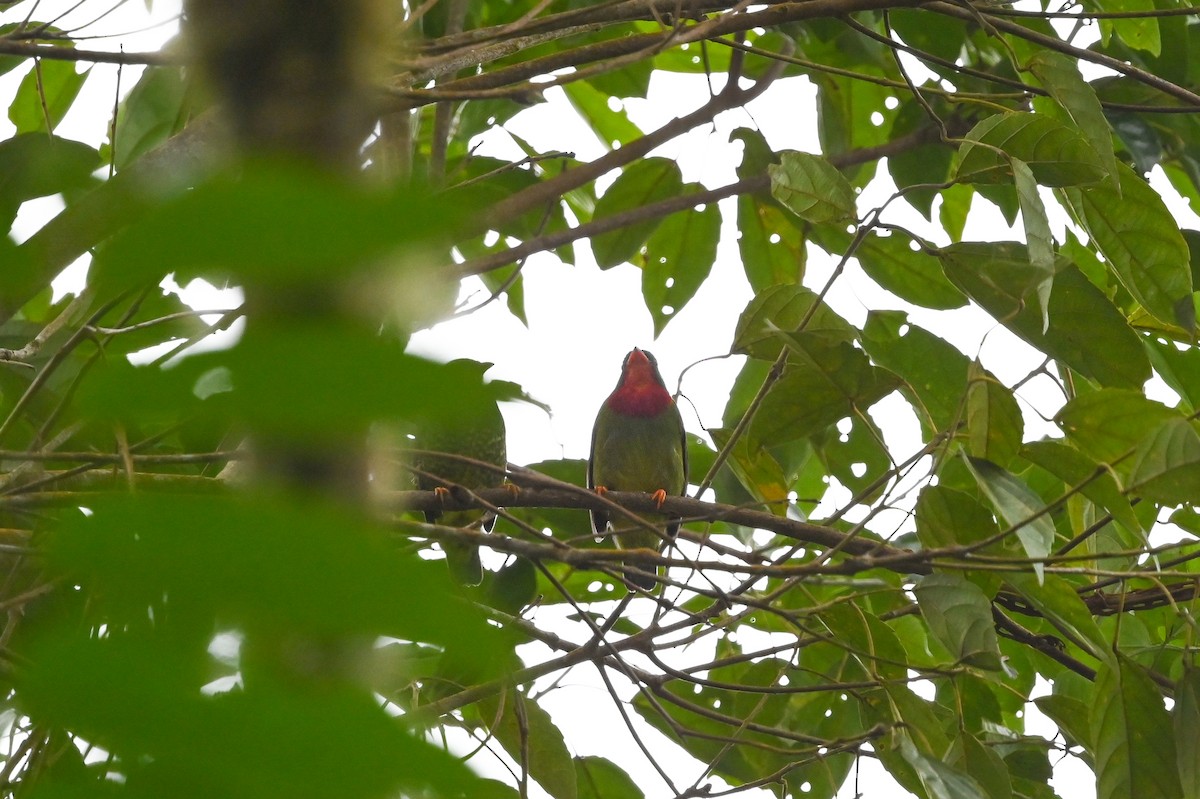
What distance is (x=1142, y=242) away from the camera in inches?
85.7

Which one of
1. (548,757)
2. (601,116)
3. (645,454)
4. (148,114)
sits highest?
(601,116)

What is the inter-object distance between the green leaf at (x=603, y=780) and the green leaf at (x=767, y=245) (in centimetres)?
138

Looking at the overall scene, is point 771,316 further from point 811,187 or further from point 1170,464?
point 1170,464

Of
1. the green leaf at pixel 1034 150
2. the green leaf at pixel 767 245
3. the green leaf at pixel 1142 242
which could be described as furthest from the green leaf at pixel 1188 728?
the green leaf at pixel 767 245

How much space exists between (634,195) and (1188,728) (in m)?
1.87

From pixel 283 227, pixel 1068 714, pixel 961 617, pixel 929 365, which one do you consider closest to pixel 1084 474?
pixel 961 617

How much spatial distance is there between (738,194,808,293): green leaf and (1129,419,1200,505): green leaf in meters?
1.57

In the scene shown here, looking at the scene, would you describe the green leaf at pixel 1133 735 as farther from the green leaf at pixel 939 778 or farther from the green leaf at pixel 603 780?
the green leaf at pixel 603 780

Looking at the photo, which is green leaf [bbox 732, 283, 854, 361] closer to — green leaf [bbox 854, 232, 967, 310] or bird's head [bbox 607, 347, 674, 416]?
green leaf [bbox 854, 232, 967, 310]

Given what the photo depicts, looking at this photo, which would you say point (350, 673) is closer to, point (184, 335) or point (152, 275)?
point (152, 275)

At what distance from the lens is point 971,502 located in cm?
204

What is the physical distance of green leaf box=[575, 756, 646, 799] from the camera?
268 cm

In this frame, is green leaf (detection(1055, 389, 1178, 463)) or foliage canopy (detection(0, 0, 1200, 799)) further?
green leaf (detection(1055, 389, 1178, 463))

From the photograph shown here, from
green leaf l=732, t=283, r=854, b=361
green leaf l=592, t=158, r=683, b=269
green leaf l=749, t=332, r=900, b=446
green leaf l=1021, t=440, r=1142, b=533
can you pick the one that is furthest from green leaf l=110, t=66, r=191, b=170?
green leaf l=1021, t=440, r=1142, b=533
